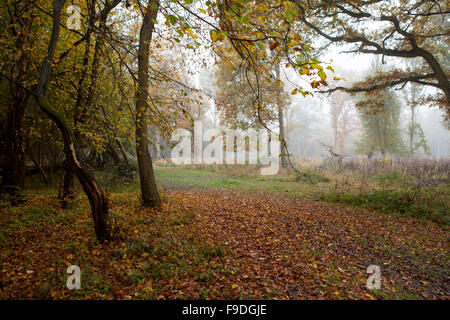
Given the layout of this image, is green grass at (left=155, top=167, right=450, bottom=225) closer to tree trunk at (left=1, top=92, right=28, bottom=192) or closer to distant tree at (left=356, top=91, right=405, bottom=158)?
tree trunk at (left=1, top=92, right=28, bottom=192)

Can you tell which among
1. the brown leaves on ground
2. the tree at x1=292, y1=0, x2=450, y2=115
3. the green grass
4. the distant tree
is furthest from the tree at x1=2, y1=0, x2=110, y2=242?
the distant tree

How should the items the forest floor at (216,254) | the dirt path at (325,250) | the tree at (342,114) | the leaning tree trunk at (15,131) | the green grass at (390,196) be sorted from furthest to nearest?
the tree at (342,114), the green grass at (390,196), the leaning tree trunk at (15,131), the dirt path at (325,250), the forest floor at (216,254)

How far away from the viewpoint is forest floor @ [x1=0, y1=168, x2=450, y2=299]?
2928mm

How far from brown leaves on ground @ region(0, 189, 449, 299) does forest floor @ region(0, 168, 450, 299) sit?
0.02 metres

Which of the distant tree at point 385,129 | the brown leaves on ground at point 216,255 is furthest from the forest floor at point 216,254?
the distant tree at point 385,129

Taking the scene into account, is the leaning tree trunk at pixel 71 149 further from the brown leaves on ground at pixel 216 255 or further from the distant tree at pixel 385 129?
the distant tree at pixel 385 129

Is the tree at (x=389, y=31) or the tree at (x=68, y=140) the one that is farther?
the tree at (x=389, y=31)

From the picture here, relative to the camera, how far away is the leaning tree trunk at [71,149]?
3285 mm

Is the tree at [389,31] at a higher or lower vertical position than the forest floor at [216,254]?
higher

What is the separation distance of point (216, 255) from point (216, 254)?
0.02 metres

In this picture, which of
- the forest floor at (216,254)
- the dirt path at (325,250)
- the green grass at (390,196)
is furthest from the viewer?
the green grass at (390,196)

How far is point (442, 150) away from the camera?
49812 mm

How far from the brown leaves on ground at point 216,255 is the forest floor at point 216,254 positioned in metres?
0.02
